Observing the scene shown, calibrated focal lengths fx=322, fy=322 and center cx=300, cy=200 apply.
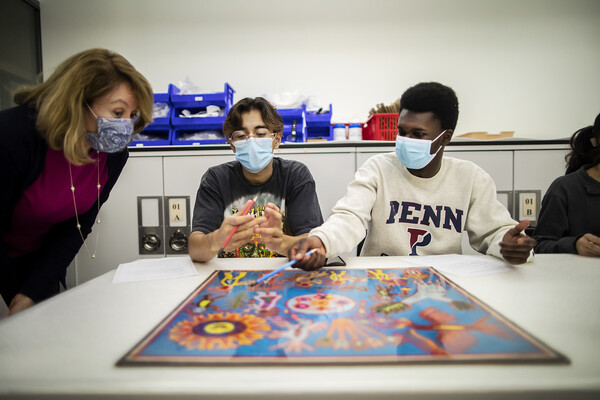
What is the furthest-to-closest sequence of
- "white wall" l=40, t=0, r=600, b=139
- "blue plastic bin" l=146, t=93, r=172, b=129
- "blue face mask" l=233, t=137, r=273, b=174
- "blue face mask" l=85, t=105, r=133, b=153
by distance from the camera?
"white wall" l=40, t=0, r=600, b=139, "blue plastic bin" l=146, t=93, r=172, b=129, "blue face mask" l=233, t=137, r=273, b=174, "blue face mask" l=85, t=105, r=133, b=153

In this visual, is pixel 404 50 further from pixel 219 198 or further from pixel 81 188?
pixel 81 188

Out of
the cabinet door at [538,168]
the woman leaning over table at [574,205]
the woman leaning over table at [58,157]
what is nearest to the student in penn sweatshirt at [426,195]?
the woman leaning over table at [574,205]

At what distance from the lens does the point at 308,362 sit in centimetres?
42

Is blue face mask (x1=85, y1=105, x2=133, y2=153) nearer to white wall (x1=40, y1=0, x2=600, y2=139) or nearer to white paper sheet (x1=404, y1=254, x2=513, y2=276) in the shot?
white paper sheet (x1=404, y1=254, x2=513, y2=276)

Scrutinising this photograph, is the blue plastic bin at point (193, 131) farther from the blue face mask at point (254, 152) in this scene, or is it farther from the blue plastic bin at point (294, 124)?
the blue face mask at point (254, 152)

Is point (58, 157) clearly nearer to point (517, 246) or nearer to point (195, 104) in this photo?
point (195, 104)

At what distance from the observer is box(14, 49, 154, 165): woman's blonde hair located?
88 cm

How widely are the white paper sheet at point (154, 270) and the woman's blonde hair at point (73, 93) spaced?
34cm

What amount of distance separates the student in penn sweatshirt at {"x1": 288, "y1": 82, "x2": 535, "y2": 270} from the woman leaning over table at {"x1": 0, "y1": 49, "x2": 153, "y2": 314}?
795mm

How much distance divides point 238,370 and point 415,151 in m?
0.99


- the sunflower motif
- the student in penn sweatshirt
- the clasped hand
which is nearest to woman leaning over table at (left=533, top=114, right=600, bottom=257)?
the student in penn sweatshirt

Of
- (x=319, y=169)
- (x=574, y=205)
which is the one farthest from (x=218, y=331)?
(x=319, y=169)

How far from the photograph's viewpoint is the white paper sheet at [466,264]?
0.83 m

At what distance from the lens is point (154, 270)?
871 mm
